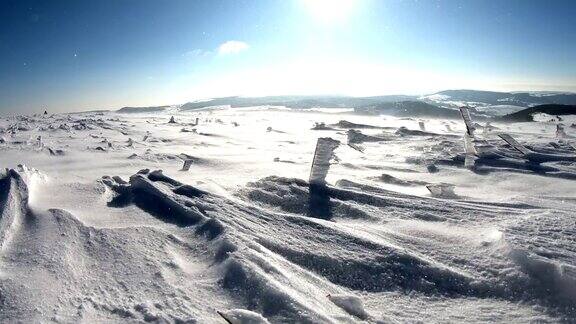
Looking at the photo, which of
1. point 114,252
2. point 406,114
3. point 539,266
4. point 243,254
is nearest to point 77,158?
point 114,252

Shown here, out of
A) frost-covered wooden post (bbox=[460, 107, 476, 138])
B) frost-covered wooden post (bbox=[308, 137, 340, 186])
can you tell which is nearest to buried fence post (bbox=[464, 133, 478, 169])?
frost-covered wooden post (bbox=[460, 107, 476, 138])

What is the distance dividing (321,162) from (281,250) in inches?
90.4

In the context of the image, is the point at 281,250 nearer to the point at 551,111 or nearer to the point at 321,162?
the point at 321,162

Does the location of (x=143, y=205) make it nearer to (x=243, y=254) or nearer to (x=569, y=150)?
(x=243, y=254)

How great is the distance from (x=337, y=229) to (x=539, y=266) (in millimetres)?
1197

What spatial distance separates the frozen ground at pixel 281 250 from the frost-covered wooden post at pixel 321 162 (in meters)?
0.18

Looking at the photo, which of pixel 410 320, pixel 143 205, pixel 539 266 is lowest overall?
pixel 410 320

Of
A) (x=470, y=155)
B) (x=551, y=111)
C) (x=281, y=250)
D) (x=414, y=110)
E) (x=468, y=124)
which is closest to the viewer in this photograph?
(x=281, y=250)

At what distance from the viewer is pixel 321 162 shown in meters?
4.42

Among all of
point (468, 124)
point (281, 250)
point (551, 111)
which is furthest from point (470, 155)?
point (551, 111)

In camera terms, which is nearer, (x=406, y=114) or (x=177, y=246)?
(x=177, y=246)

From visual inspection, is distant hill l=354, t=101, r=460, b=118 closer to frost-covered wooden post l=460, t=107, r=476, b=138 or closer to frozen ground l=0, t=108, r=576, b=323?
frost-covered wooden post l=460, t=107, r=476, b=138

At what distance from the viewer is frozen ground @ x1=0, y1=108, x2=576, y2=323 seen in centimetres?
162

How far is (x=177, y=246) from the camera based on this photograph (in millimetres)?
2215
